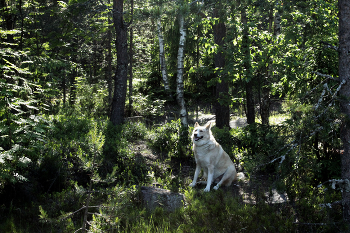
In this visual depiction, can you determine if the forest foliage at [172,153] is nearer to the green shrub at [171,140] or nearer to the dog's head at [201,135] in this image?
the green shrub at [171,140]

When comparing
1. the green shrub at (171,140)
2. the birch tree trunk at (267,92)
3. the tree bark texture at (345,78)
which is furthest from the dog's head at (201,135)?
the birch tree trunk at (267,92)

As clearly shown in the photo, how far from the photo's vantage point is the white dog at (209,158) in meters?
6.29

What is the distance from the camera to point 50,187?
597 cm

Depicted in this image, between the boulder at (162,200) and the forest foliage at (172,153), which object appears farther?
the boulder at (162,200)

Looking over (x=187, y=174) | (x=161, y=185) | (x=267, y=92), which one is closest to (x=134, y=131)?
(x=187, y=174)

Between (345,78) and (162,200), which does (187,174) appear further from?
(345,78)

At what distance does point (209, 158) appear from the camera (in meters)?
6.28

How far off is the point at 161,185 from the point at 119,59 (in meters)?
5.33

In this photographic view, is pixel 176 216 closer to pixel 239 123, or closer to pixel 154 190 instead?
pixel 154 190

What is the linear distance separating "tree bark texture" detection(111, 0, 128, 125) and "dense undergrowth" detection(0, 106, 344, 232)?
226 centimetres

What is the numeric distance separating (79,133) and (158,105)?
7.61m

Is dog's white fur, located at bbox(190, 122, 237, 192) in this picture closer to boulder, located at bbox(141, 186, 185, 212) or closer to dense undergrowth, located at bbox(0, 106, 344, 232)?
dense undergrowth, located at bbox(0, 106, 344, 232)

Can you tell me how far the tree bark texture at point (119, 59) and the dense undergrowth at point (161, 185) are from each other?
226 centimetres

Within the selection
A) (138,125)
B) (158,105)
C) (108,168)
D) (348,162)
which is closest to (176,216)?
(108,168)
